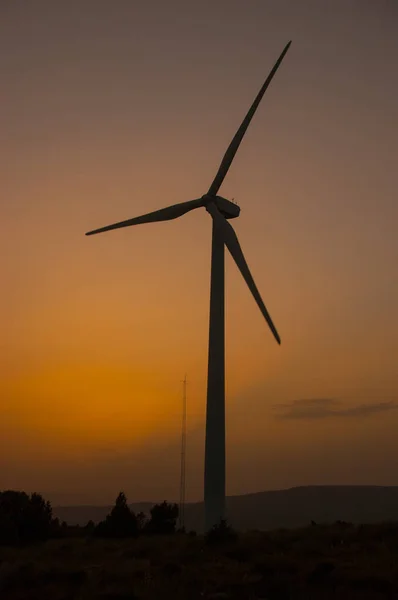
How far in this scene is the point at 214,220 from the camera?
49500mm

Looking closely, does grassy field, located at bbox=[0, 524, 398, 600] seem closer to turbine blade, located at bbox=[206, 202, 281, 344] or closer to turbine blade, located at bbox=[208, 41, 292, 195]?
turbine blade, located at bbox=[206, 202, 281, 344]

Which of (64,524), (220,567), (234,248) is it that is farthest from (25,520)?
(220,567)

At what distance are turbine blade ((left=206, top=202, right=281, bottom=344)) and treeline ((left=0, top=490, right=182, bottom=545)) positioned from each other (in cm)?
2181

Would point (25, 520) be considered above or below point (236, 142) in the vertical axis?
below

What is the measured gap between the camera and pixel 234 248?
156 ft

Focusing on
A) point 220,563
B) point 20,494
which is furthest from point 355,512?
point 220,563

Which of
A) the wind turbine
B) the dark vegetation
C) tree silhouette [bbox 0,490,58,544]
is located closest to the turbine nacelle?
the wind turbine

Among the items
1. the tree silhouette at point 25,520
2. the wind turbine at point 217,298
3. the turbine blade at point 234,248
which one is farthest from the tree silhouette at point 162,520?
the turbine blade at point 234,248

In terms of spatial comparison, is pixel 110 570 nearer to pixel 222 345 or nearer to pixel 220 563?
pixel 220 563

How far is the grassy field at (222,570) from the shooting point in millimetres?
23156

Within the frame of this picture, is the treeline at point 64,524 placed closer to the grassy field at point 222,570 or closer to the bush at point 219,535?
the grassy field at point 222,570

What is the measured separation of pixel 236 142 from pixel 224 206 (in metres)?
4.78

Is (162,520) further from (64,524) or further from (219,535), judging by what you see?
(219,535)

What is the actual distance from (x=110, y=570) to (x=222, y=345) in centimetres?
1757
